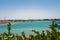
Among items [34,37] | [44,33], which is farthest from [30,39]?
[44,33]

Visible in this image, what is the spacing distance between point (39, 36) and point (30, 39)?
9cm

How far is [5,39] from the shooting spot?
5.65 ft

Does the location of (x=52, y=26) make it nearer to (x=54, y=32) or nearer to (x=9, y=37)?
(x=54, y=32)

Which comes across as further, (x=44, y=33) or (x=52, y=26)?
(x=44, y=33)

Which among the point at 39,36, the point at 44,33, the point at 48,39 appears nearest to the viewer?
the point at 48,39

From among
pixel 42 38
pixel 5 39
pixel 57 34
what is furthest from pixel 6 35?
pixel 57 34

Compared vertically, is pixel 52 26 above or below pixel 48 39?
above

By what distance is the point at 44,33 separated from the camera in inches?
71.9

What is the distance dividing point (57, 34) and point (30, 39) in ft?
0.84

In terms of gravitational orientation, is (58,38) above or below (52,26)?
below

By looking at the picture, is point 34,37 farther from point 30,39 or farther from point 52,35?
point 52,35

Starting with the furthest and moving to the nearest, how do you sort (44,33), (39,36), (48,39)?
(44,33) → (39,36) → (48,39)

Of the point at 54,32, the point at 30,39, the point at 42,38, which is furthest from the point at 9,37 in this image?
the point at 54,32

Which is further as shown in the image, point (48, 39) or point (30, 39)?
point (30, 39)
